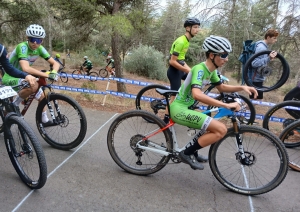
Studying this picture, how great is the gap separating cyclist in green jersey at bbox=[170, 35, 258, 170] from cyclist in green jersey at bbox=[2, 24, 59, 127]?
199 centimetres

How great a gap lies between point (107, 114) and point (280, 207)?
4129mm

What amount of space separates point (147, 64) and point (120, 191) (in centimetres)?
2317

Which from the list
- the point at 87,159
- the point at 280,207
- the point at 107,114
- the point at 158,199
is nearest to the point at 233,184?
the point at 280,207

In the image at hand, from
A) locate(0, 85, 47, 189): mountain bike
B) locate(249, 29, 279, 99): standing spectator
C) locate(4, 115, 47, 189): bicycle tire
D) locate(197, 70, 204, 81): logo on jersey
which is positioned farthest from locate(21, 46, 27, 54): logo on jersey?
locate(249, 29, 279, 99): standing spectator

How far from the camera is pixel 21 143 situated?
3086 mm

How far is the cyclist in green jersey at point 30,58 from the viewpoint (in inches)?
149

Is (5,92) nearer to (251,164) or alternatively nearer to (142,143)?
(142,143)

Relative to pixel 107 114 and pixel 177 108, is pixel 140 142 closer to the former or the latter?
pixel 177 108

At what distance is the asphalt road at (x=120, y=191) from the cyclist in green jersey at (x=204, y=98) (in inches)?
17.5

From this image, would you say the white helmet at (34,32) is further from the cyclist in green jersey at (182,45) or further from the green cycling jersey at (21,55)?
the cyclist in green jersey at (182,45)

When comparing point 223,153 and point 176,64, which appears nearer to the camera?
point 223,153

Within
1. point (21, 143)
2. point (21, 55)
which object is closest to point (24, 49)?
point (21, 55)

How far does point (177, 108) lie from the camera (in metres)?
3.25

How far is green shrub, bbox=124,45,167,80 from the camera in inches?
1006
